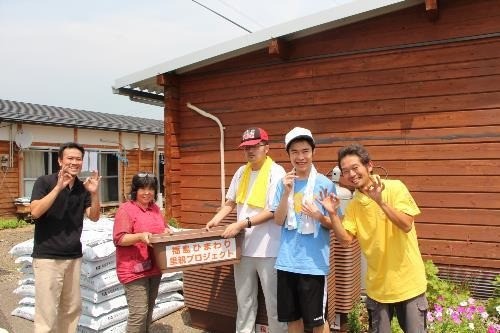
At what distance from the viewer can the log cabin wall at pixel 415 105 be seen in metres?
5.23

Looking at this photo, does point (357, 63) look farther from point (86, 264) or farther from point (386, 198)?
point (86, 264)

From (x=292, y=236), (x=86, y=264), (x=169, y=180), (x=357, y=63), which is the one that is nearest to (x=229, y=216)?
(x=292, y=236)

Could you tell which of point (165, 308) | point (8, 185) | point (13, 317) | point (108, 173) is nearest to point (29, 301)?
point (13, 317)

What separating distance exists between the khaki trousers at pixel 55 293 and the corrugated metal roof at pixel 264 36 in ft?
13.1

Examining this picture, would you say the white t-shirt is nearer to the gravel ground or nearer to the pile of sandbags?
the gravel ground

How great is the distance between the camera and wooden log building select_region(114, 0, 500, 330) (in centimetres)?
523

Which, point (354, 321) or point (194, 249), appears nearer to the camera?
point (194, 249)

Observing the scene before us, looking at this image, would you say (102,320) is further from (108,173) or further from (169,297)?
(108,173)

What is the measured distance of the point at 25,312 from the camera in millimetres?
5164

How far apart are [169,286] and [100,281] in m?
0.92

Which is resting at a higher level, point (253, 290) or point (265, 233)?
point (265, 233)

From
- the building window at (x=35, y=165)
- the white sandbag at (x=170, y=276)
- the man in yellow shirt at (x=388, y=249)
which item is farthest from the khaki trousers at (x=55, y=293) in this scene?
the building window at (x=35, y=165)

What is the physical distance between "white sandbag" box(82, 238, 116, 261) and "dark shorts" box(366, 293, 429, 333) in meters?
2.90

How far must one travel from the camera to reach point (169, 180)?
7.61 meters
